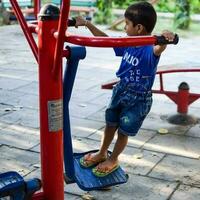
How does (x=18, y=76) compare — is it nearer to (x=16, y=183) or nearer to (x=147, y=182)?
(x=147, y=182)

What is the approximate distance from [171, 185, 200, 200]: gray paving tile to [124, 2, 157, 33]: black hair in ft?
3.31

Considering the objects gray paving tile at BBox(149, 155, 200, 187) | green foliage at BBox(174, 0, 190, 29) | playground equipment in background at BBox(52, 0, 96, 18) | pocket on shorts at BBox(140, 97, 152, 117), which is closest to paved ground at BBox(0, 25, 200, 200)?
gray paving tile at BBox(149, 155, 200, 187)

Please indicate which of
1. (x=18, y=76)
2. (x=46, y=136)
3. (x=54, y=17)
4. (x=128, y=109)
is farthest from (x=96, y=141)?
(x=18, y=76)

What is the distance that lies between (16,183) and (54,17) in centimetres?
75

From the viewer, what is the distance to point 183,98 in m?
4.21

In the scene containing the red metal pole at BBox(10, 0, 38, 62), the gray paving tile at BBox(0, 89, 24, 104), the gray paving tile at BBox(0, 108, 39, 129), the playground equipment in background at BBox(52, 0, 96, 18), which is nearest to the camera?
the red metal pole at BBox(10, 0, 38, 62)

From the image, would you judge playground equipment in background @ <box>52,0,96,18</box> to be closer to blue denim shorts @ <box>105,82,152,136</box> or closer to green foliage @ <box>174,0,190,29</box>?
green foliage @ <box>174,0,190,29</box>

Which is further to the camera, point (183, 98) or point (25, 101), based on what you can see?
point (25, 101)

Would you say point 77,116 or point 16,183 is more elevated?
point 16,183

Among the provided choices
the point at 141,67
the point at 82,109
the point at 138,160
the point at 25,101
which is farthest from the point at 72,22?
the point at 25,101

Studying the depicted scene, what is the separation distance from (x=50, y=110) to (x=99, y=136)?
1.78 meters

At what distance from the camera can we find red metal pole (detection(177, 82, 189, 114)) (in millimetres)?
4180

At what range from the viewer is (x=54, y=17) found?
194 centimetres

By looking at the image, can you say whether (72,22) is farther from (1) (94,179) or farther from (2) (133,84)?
(1) (94,179)
